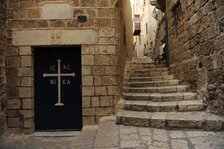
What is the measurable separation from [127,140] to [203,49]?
2369mm

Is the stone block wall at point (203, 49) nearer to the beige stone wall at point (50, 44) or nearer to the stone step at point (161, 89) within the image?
the stone step at point (161, 89)

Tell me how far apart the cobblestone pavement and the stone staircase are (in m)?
0.15

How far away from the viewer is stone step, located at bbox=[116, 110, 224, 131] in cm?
389

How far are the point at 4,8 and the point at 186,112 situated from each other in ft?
13.7

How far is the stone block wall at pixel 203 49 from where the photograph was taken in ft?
13.5

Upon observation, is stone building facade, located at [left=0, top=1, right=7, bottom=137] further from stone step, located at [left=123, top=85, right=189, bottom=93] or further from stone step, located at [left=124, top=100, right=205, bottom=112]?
stone step, located at [left=123, top=85, right=189, bottom=93]

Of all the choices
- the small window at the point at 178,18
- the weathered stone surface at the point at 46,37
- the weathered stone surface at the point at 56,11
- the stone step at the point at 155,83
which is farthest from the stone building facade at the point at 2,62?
the small window at the point at 178,18

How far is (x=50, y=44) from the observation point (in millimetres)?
5156

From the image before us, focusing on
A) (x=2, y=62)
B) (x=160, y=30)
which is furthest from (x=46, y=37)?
(x=160, y=30)

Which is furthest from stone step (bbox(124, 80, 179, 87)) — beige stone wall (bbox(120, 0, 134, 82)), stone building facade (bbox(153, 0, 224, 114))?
beige stone wall (bbox(120, 0, 134, 82))

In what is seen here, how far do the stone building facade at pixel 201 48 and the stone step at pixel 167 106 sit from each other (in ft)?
0.65

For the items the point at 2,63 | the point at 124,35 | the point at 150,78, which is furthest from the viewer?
the point at 124,35

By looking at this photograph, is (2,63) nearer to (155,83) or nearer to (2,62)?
(2,62)

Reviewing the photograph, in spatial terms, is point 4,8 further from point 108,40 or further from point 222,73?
point 222,73
